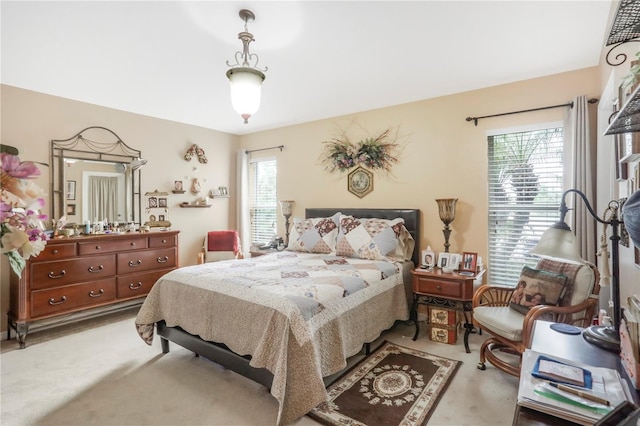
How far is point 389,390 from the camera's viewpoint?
230 centimetres

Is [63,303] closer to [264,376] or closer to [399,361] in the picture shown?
[264,376]

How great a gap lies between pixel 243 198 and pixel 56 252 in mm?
2686

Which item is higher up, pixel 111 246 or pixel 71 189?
pixel 71 189

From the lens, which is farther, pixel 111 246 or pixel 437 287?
pixel 111 246

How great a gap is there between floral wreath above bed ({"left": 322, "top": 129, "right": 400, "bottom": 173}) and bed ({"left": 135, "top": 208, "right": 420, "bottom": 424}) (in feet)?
3.22

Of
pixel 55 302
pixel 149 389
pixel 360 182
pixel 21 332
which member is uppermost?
pixel 360 182

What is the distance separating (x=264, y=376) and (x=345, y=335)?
64 cm

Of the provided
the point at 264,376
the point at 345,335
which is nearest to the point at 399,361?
the point at 345,335

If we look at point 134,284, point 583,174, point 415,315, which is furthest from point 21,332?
point 583,174

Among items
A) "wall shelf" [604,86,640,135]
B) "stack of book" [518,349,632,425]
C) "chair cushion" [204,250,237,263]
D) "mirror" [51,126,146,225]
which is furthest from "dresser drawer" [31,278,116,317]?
"wall shelf" [604,86,640,135]

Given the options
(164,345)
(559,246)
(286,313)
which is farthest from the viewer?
(164,345)

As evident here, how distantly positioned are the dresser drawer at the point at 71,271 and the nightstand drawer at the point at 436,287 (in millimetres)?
3442

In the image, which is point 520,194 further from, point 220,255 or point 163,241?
point 163,241

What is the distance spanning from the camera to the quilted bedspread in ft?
6.31
